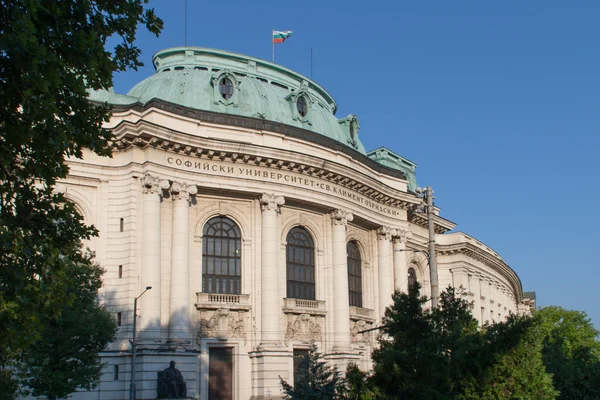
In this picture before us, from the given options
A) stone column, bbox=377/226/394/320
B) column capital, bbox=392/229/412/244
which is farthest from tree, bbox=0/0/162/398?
column capital, bbox=392/229/412/244

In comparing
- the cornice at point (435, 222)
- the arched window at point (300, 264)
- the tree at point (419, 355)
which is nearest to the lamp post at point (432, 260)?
the tree at point (419, 355)

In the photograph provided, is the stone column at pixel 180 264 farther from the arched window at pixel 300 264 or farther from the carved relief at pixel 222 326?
the arched window at pixel 300 264

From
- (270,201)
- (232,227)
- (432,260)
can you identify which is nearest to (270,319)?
(232,227)

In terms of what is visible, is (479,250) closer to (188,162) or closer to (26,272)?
(188,162)

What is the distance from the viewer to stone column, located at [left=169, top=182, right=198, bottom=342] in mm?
37031

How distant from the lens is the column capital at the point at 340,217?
44.7 m

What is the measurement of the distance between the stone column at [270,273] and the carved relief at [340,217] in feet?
14.6

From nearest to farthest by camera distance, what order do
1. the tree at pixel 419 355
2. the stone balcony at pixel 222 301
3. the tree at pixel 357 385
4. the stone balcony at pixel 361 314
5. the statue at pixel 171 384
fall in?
the tree at pixel 419 355, the tree at pixel 357 385, the statue at pixel 171 384, the stone balcony at pixel 222 301, the stone balcony at pixel 361 314

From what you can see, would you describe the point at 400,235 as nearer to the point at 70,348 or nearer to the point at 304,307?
the point at 304,307

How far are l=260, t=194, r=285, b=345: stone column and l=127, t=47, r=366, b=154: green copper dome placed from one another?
591cm

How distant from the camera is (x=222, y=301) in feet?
130

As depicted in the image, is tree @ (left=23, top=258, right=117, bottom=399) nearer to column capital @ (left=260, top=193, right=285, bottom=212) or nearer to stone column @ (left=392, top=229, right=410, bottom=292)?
column capital @ (left=260, top=193, right=285, bottom=212)

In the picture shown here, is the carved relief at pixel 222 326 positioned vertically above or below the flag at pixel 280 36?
below

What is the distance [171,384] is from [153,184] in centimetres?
1021
